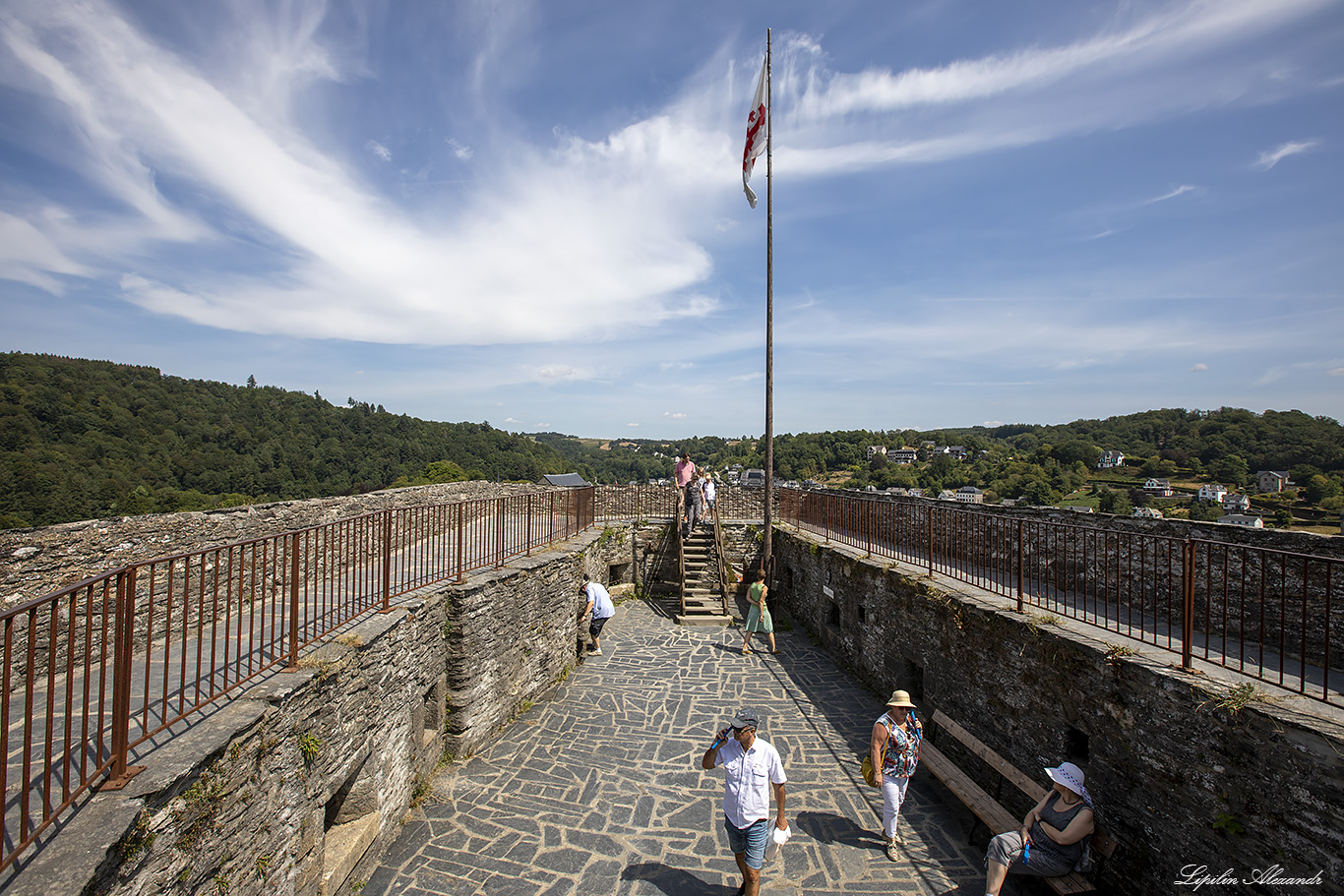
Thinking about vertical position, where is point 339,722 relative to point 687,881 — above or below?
above

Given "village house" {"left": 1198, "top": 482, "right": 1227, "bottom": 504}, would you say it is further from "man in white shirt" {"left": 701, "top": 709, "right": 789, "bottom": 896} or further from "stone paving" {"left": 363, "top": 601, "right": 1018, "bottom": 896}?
"man in white shirt" {"left": 701, "top": 709, "right": 789, "bottom": 896}

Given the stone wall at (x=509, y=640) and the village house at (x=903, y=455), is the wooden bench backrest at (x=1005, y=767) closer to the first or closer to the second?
the stone wall at (x=509, y=640)

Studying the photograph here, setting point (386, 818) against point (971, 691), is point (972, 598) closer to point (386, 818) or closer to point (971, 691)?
point (971, 691)

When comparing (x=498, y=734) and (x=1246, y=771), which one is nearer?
(x=1246, y=771)

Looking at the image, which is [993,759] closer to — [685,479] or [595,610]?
[595,610]

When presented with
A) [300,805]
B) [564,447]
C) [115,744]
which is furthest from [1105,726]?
[564,447]

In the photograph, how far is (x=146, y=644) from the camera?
5156mm

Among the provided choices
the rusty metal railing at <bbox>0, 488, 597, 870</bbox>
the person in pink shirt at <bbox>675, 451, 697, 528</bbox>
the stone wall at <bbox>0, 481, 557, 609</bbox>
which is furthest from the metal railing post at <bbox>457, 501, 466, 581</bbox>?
the person in pink shirt at <bbox>675, 451, 697, 528</bbox>

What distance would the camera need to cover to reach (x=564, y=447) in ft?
602

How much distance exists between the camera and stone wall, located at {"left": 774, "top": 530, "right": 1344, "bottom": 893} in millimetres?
3215

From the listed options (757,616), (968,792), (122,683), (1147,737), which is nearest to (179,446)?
(757,616)

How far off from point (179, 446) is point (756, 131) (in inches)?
2482

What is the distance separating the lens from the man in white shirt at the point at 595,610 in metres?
10.7

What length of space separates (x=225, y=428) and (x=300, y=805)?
7086 cm
